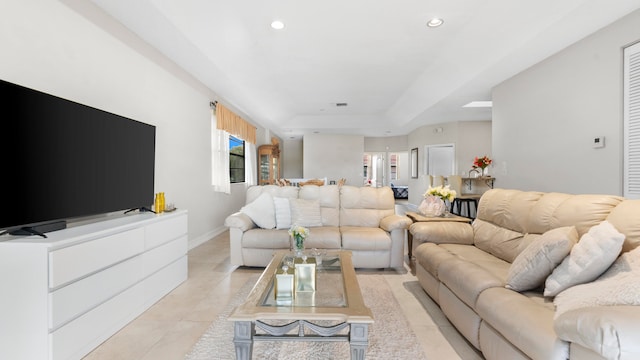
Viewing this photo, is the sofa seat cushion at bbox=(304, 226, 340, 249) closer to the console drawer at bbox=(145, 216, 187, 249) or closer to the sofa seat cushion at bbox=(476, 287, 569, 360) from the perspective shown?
the console drawer at bbox=(145, 216, 187, 249)

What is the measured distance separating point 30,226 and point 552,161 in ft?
15.7

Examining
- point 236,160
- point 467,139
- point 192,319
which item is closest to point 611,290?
point 192,319

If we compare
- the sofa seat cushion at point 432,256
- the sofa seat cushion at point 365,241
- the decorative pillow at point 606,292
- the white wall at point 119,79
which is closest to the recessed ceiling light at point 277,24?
the white wall at point 119,79

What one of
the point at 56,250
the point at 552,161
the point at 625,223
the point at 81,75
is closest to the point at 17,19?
the point at 81,75

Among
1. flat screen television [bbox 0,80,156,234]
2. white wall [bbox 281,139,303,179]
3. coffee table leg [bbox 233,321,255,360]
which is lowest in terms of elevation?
coffee table leg [bbox 233,321,255,360]

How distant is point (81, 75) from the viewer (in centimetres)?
239

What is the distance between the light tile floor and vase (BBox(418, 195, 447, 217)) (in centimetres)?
72

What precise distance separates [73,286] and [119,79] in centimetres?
202

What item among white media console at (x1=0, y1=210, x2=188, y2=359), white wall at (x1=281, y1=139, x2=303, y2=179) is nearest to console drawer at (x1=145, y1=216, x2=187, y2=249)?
white media console at (x1=0, y1=210, x2=188, y2=359)

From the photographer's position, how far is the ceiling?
2695mm

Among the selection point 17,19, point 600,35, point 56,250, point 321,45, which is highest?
point 321,45

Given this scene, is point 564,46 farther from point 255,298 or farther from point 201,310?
point 201,310

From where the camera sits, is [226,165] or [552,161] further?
[226,165]

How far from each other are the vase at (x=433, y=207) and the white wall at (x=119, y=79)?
125 inches
